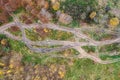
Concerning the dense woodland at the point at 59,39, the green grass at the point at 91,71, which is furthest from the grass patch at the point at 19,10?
the green grass at the point at 91,71

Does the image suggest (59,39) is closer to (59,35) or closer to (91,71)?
(59,35)

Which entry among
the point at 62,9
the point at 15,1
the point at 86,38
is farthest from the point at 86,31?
the point at 15,1

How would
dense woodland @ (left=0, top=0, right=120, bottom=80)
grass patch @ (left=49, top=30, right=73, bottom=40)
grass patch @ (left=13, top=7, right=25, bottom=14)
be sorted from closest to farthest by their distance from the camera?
dense woodland @ (left=0, top=0, right=120, bottom=80) < grass patch @ (left=49, top=30, right=73, bottom=40) < grass patch @ (left=13, top=7, right=25, bottom=14)

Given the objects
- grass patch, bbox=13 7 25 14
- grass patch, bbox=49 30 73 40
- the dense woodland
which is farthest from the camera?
grass patch, bbox=13 7 25 14

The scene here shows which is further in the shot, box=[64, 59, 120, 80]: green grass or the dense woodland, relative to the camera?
box=[64, 59, 120, 80]: green grass

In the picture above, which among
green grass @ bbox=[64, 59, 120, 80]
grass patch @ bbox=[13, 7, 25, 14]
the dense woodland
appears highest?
grass patch @ bbox=[13, 7, 25, 14]

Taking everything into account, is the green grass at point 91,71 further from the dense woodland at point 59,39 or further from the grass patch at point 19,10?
the grass patch at point 19,10

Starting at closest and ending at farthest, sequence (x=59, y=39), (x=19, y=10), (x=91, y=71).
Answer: (x=91, y=71) < (x=59, y=39) < (x=19, y=10)

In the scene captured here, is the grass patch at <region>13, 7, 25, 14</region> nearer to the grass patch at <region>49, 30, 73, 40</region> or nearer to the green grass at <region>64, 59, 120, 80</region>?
the grass patch at <region>49, 30, 73, 40</region>

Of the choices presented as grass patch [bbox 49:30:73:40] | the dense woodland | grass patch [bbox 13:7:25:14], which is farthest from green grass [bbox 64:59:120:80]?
grass patch [bbox 13:7:25:14]

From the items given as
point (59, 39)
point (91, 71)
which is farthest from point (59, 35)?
point (91, 71)

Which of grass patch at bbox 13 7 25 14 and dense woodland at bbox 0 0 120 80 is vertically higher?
grass patch at bbox 13 7 25 14
